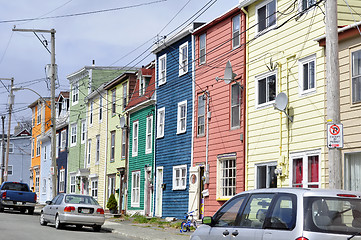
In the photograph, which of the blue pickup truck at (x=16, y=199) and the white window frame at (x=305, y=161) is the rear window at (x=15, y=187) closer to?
the blue pickup truck at (x=16, y=199)

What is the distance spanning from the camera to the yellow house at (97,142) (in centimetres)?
4056

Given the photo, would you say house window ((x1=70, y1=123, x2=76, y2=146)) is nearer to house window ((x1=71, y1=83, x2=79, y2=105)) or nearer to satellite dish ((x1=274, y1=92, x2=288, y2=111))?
house window ((x1=71, y1=83, x2=79, y2=105))

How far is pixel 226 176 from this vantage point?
23516mm

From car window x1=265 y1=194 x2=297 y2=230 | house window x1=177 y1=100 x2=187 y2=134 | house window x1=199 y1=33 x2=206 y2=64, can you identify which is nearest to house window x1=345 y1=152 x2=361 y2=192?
car window x1=265 y1=194 x2=297 y2=230

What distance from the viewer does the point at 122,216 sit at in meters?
33.6

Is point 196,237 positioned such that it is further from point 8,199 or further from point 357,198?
point 8,199

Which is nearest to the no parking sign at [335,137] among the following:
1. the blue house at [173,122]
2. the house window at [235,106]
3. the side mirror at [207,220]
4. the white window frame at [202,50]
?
the side mirror at [207,220]

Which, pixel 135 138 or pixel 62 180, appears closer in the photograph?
pixel 135 138

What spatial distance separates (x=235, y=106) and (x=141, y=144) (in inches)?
464

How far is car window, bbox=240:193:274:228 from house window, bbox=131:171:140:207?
2465 cm

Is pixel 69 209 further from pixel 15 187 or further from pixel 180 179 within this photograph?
pixel 15 187

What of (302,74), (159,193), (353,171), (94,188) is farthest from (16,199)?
(353,171)

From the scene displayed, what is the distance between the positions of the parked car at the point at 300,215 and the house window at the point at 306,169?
8.49m

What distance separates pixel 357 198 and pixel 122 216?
87.3 feet
